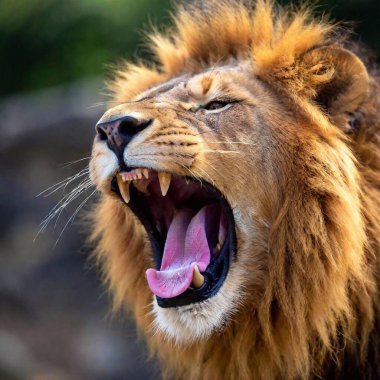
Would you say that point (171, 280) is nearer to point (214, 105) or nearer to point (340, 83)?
point (214, 105)

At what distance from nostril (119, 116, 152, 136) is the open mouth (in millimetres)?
125

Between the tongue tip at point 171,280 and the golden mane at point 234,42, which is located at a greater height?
the golden mane at point 234,42

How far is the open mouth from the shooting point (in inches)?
109

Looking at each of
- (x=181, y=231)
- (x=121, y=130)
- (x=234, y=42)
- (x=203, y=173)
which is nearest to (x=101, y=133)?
(x=121, y=130)

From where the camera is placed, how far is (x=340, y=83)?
9.62 ft

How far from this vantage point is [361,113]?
9.61ft

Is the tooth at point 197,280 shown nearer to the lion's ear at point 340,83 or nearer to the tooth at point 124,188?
the tooth at point 124,188

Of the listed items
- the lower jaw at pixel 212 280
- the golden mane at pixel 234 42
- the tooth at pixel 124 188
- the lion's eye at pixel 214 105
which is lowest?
the lower jaw at pixel 212 280

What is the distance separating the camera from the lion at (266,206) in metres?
2.72

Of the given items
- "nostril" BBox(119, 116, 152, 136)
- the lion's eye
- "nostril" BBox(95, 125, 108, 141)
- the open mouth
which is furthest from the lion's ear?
"nostril" BBox(95, 125, 108, 141)

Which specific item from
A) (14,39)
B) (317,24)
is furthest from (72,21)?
(317,24)

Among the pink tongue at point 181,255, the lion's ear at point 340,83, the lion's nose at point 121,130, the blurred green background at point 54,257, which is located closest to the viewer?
the lion's nose at point 121,130

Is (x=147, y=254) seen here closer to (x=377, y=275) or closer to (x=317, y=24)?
(x=377, y=275)

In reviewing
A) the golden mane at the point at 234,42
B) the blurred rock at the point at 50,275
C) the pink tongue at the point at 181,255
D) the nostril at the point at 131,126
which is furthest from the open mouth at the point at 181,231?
the blurred rock at the point at 50,275
